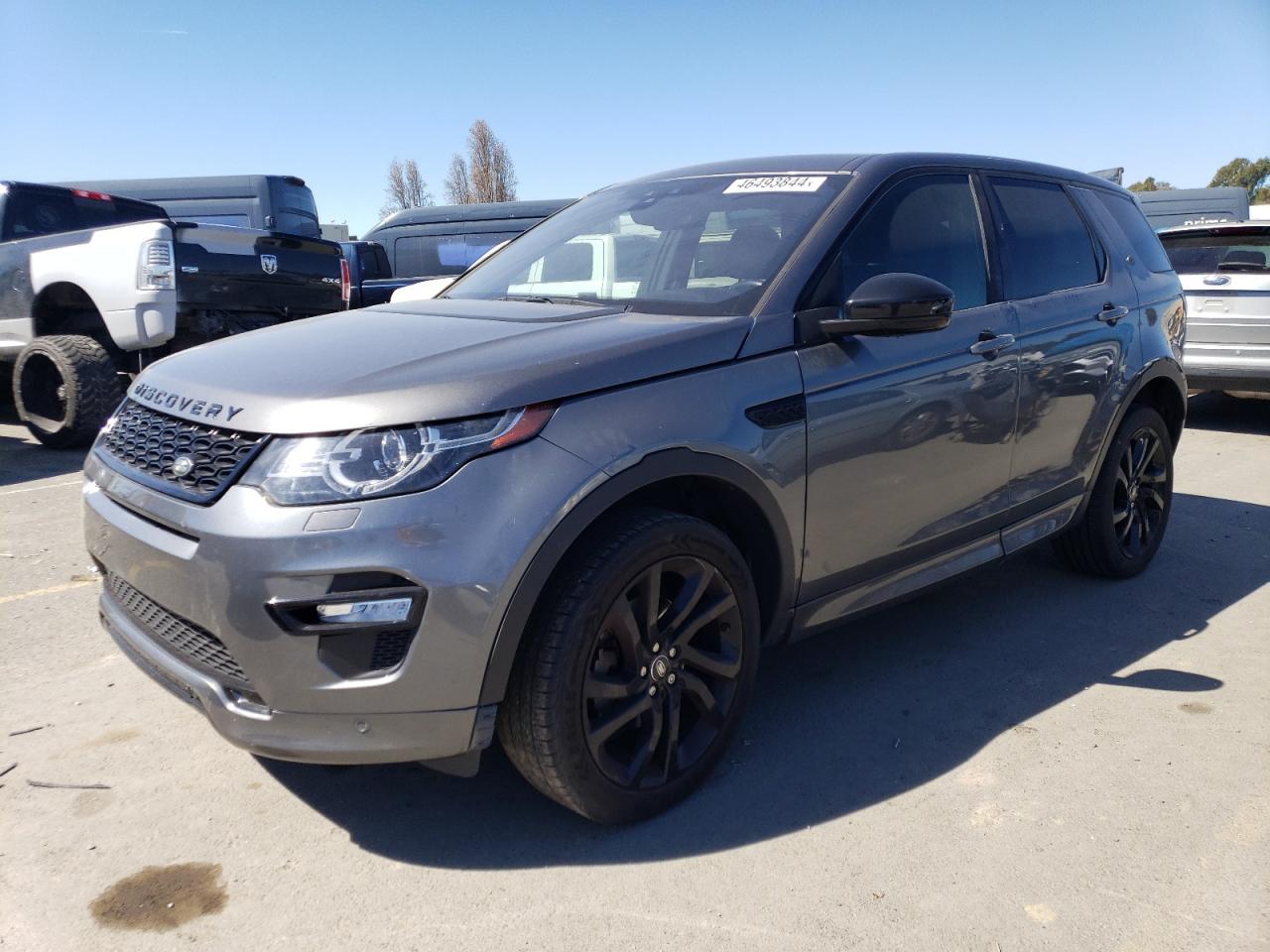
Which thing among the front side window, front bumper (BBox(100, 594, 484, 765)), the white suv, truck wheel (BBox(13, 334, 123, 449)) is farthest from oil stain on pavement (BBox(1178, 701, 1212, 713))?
truck wheel (BBox(13, 334, 123, 449))

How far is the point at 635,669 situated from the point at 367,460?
2.81 ft

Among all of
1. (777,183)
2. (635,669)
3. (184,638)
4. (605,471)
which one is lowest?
Result: (635,669)

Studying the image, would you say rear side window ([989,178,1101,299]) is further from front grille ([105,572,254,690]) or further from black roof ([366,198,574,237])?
black roof ([366,198,574,237])

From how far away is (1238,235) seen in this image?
8.70 m

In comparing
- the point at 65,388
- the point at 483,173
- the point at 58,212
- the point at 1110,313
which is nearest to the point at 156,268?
the point at 65,388

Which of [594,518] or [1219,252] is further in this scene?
[1219,252]

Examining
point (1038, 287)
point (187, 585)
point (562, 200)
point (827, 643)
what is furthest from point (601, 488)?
point (562, 200)

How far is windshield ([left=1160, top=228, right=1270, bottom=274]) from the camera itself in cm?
858

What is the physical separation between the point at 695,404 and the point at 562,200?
48.6ft

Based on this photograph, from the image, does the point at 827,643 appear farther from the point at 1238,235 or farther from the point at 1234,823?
the point at 1238,235

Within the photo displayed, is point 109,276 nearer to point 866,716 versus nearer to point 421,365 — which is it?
point 421,365

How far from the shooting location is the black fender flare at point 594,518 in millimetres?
2242

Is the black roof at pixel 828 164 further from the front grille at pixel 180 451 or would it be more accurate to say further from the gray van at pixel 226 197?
the gray van at pixel 226 197

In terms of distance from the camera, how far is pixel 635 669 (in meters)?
2.54
